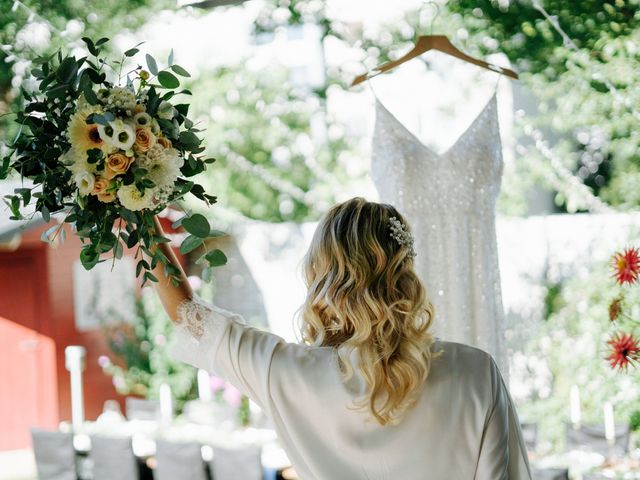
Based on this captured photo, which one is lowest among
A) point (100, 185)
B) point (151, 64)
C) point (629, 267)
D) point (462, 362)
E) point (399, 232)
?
point (462, 362)

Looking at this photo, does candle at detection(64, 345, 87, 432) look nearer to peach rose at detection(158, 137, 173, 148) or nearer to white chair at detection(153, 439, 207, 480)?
white chair at detection(153, 439, 207, 480)

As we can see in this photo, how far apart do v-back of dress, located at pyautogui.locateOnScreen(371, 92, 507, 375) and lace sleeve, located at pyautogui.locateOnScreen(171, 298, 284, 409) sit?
1366mm

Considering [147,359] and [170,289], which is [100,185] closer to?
[170,289]

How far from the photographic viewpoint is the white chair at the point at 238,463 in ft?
14.6

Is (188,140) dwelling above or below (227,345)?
above

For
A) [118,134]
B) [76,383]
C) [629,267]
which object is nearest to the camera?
[118,134]

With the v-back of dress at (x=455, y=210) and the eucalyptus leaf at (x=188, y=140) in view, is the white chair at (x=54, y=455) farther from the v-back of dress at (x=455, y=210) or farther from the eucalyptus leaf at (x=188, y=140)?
the eucalyptus leaf at (x=188, y=140)

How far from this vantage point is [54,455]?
5031mm

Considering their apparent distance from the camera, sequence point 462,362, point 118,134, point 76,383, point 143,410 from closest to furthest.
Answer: point 118,134 → point 462,362 → point 143,410 → point 76,383

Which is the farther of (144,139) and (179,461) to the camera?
(179,461)

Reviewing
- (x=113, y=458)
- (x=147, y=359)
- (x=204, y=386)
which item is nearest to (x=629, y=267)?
(x=113, y=458)

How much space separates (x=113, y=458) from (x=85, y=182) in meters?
3.54

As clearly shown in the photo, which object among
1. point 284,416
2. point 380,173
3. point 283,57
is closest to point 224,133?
point 283,57

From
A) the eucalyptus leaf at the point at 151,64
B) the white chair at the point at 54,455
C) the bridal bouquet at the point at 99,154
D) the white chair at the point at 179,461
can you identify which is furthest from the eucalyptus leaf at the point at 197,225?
the white chair at the point at 54,455
